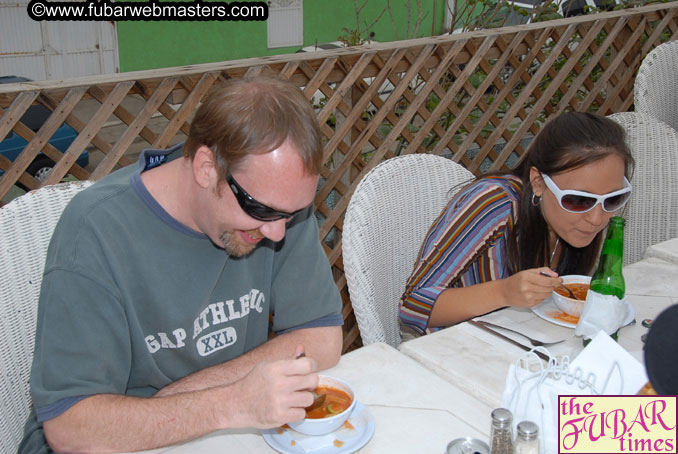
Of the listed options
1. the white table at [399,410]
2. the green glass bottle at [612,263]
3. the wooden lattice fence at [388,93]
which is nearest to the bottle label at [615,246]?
the green glass bottle at [612,263]

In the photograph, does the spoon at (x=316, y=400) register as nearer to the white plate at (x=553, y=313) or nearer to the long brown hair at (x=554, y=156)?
the white plate at (x=553, y=313)

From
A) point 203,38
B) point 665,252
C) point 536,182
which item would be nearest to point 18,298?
point 536,182

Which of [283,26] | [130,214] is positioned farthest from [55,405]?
[283,26]

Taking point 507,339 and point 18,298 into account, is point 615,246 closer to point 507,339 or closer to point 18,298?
point 507,339

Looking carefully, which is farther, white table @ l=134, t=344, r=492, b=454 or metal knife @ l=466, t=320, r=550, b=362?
metal knife @ l=466, t=320, r=550, b=362

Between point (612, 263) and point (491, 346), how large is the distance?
39 cm

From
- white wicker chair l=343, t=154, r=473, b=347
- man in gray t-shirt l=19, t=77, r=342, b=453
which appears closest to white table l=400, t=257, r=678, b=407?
man in gray t-shirt l=19, t=77, r=342, b=453

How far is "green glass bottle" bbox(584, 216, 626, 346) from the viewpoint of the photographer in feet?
5.86

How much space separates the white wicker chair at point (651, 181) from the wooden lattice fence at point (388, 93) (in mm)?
1064

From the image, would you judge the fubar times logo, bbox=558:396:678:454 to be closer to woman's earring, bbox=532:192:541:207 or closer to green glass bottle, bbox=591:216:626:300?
green glass bottle, bbox=591:216:626:300

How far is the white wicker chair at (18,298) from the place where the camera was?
5.14ft

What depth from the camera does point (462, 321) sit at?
6.59 ft

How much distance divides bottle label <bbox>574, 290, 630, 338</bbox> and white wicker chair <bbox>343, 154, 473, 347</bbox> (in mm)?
593

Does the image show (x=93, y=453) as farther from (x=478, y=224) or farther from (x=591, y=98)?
(x=591, y=98)
